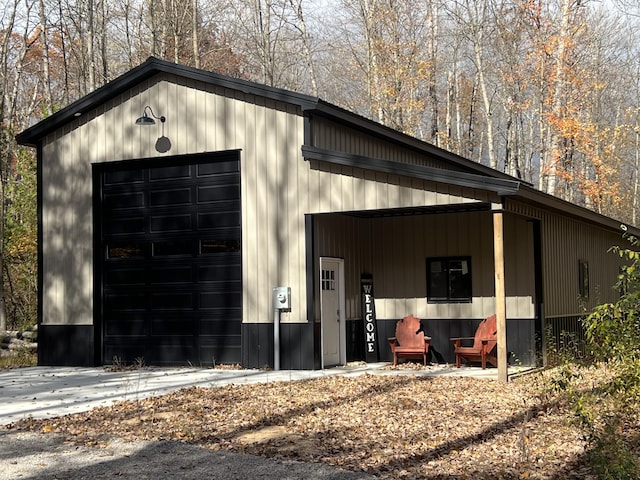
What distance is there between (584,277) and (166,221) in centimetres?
922

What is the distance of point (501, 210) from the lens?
13.5m

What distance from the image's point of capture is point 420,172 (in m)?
13.9

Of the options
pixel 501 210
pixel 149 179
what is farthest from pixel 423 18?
pixel 501 210

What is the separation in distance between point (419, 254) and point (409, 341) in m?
1.77

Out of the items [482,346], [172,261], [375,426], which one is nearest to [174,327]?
[172,261]

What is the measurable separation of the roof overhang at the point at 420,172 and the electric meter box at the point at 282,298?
7.83 ft

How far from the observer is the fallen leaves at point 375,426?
7.80m

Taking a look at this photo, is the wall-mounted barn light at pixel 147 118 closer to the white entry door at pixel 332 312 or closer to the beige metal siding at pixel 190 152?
the beige metal siding at pixel 190 152

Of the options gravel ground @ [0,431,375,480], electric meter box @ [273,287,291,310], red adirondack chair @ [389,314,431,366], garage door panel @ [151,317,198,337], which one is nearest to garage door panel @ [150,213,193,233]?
garage door panel @ [151,317,198,337]

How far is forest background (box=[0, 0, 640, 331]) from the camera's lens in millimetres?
29125

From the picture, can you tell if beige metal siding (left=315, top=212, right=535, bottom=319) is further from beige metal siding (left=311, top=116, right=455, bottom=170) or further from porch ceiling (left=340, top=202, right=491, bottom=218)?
beige metal siding (left=311, top=116, right=455, bottom=170)

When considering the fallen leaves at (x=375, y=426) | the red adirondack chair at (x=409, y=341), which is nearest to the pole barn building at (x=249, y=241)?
the red adirondack chair at (x=409, y=341)

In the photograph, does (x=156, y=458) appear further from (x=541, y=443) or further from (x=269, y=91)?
(x=269, y=91)

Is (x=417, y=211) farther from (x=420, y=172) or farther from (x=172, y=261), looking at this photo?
(x=172, y=261)
